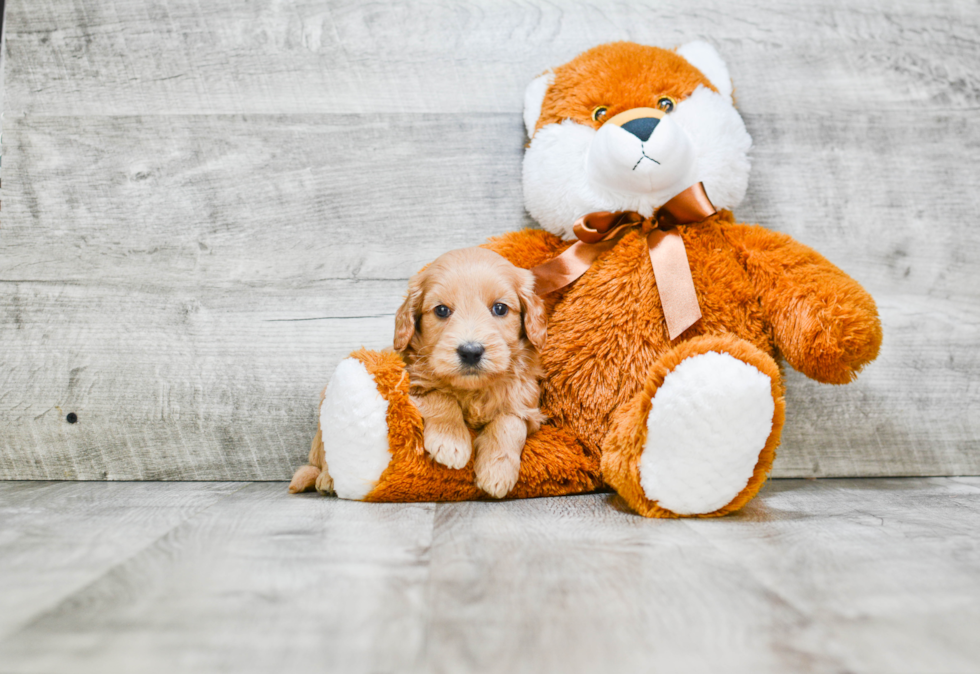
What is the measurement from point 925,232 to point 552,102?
2.57ft

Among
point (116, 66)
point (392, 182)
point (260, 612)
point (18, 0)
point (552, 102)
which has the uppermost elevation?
point (18, 0)

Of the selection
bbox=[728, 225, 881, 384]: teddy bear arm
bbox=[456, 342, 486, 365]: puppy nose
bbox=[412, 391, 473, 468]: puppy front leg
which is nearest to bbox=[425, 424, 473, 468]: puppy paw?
bbox=[412, 391, 473, 468]: puppy front leg

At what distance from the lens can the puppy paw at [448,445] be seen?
869 mm

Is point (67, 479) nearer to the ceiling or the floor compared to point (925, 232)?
nearer to the floor

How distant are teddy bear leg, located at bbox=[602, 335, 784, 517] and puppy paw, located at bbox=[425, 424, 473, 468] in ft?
0.67

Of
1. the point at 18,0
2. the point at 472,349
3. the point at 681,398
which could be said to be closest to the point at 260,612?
the point at 472,349

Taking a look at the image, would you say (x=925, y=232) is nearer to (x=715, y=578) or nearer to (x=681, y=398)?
(x=681, y=398)

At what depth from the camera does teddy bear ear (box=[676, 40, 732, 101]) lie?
1.10 meters

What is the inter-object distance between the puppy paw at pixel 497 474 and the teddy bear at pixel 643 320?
0.03 m

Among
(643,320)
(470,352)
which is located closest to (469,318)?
(470,352)

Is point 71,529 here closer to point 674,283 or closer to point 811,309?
point 674,283

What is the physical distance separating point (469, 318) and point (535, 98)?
1.58ft

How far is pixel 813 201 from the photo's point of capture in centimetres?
123

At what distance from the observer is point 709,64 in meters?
1.10
